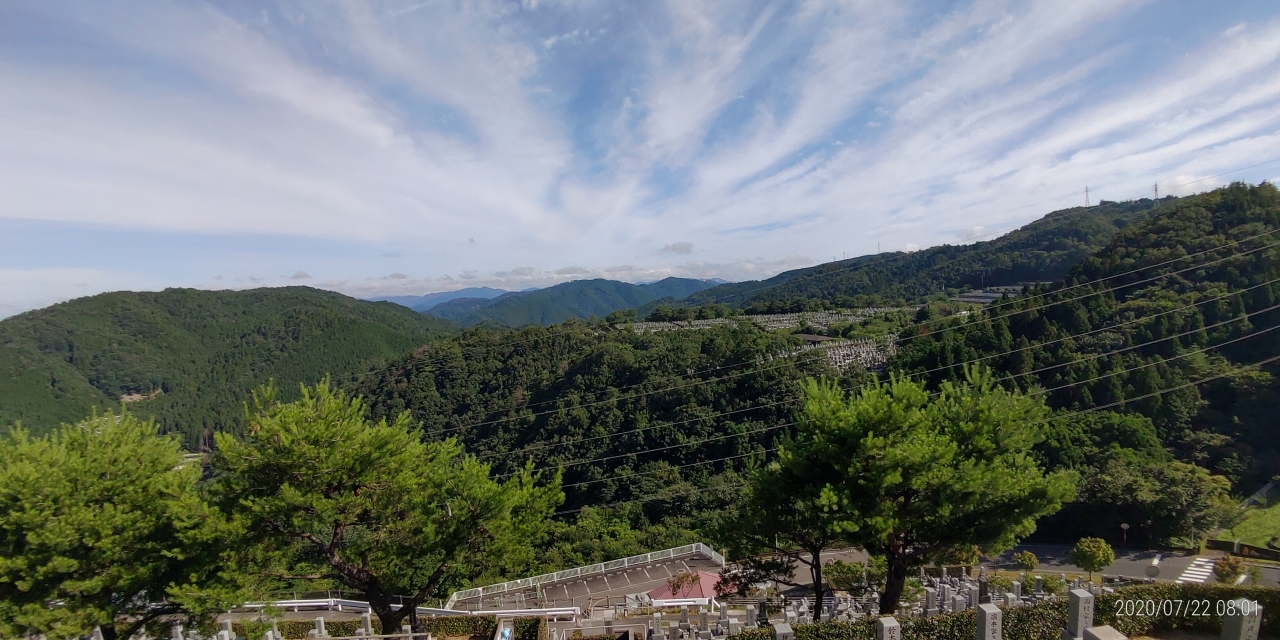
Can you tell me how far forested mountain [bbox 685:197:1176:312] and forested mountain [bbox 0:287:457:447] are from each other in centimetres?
9877

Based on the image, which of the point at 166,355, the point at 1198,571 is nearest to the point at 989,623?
the point at 1198,571

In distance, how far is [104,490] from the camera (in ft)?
32.0

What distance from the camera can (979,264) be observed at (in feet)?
297

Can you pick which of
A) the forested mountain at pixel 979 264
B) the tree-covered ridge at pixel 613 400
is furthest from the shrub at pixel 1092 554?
the forested mountain at pixel 979 264

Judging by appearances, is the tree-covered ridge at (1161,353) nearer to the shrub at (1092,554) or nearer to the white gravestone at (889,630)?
the shrub at (1092,554)

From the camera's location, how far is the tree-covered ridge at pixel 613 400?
131 feet

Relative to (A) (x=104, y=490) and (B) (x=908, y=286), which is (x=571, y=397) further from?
(B) (x=908, y=286)

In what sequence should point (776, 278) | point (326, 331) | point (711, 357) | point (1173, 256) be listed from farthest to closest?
1. point (776, 278)
2. point (326, 331)
3. point (711, 357)
4. point (1173, 256)

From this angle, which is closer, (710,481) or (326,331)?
(710,481)

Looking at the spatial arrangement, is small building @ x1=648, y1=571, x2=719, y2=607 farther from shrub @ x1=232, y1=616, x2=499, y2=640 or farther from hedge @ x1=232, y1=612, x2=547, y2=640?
shrub @ x1=232, y1=616, x2=499, y2=640

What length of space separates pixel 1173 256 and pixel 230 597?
53238 millimetres

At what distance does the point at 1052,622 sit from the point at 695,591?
9.22 meters

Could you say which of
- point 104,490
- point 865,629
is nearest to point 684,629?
point 865,629

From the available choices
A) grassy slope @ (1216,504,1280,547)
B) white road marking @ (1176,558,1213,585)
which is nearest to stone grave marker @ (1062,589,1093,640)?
white road marking @ (1176,558,1213,585)
